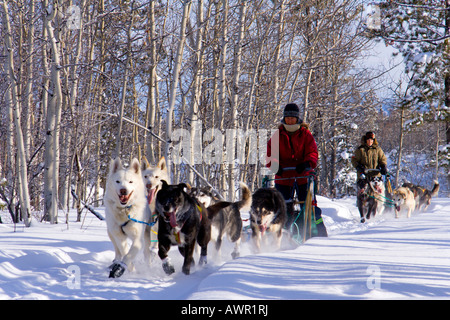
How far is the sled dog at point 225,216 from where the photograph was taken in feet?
17.1

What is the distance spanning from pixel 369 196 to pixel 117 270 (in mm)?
7415

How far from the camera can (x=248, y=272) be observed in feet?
11.1

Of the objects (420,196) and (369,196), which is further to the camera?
(420,196)

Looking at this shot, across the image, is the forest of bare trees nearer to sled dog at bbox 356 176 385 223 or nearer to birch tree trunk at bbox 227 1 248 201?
birch tree trunk at bbox 227 1 248 201

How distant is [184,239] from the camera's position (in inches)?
170

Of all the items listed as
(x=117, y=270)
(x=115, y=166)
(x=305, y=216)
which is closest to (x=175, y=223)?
(x=117, y=270)

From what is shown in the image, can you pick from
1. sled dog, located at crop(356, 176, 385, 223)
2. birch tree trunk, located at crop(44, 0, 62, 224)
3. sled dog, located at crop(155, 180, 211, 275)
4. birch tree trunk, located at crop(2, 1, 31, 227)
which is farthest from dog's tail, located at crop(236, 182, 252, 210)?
sled dog, located at crop(356, 176, 385, 223)

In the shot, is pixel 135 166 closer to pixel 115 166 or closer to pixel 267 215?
pixel 115 166

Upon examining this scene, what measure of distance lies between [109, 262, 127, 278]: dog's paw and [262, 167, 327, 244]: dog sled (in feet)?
8.26

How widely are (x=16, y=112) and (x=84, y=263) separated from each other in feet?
12.5

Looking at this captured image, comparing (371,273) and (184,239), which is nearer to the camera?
(371,273)

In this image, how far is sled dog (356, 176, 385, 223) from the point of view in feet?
32.0

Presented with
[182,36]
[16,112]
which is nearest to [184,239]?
[182,36]
